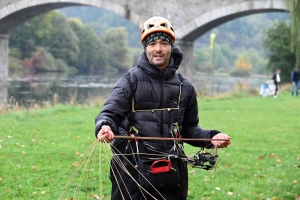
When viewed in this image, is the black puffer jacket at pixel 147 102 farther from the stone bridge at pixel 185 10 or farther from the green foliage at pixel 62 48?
the green foliage at pixel 62 48

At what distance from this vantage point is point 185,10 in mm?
25688

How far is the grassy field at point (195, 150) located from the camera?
5820mm

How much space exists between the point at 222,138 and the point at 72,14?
12791 cm

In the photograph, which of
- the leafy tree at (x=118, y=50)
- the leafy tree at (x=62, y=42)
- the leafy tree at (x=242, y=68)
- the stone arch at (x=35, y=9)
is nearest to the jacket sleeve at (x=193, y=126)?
the stone arch at (x=35, y=9)

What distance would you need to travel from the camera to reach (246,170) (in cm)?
709

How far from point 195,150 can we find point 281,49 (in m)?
23.3

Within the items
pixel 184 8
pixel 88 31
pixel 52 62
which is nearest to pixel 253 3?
pixel 184 8

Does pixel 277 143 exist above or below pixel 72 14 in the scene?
below

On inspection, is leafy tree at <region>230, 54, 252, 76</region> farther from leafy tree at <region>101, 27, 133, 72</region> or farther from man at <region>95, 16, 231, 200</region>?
man at <region>95, 16, 231, 200</region>

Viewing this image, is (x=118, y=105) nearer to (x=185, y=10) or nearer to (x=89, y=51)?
(x=185, y=10)

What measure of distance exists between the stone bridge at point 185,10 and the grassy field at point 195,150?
10.5m

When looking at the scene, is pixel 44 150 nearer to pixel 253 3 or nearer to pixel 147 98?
pixel 147 98

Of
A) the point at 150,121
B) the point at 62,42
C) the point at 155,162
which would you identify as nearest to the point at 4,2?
the point at 150,121

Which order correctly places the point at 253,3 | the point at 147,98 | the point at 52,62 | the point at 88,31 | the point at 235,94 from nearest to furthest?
the point at 147,98, the point at 235,94, the point at 253,3, the point at 52,62, the point at 88,31
